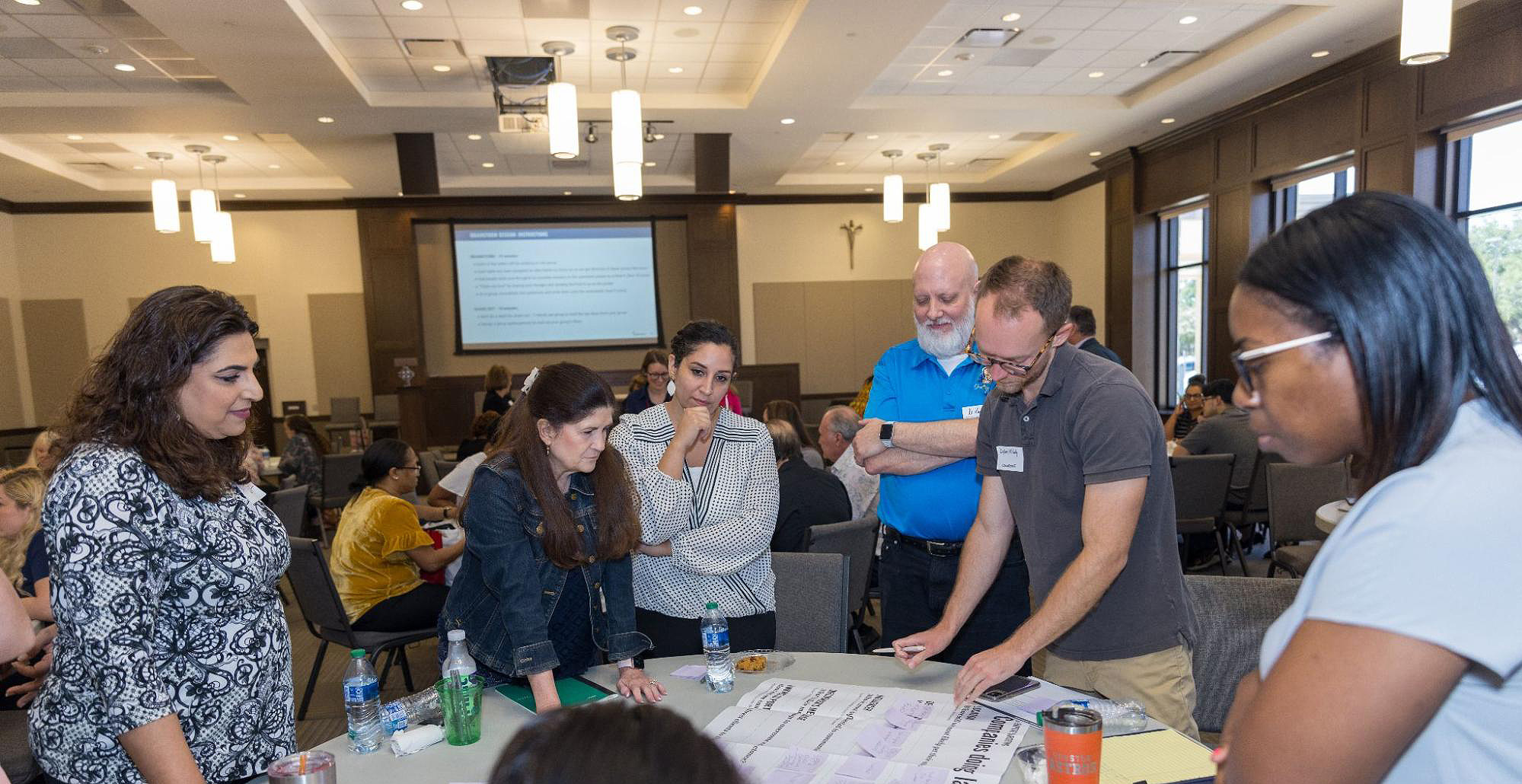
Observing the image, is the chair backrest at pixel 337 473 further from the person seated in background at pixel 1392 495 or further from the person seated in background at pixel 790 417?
the person seated in background at pixel 1392 495

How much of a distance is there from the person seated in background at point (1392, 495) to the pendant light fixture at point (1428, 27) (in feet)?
12.6

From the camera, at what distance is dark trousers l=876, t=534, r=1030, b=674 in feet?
7.87

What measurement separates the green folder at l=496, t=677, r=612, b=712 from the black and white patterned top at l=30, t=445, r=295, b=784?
44cm

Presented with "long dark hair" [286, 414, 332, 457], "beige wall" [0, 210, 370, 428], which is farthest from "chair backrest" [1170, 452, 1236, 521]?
"beige wall" [0, 210, 370, 428]

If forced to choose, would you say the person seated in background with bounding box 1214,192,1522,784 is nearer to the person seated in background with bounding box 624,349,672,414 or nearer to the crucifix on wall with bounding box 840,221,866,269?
the person seated in background with bounding box 624,349,672,414

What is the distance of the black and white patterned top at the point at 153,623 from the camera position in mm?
1406

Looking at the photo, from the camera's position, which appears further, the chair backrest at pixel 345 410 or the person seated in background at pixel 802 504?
→ the chair backrest at pixel 345 410

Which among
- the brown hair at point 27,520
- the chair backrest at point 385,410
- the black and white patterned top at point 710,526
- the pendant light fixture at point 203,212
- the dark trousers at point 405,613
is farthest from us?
the chair backrest at point 385,410

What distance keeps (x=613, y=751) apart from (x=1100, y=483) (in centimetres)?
136

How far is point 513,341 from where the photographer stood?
11.4m

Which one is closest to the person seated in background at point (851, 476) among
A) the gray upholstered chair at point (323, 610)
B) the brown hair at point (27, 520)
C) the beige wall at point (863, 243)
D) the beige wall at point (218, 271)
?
the gray upholstered chair at point (323, 610)

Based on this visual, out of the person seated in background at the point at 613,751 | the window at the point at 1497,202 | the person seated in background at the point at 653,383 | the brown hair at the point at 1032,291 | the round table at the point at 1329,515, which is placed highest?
the window at the point at 1497,202

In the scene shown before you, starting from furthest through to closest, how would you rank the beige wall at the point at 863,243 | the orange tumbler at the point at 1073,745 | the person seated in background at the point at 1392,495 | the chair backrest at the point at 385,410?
the beige wall at the point at 863,243 → the chair backrest at the point at 385,410 → the orange tumbler at the point at 1073,745 → the person seated in background at the point at 1392,495

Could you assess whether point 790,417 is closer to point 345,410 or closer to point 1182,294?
point 1182,294
